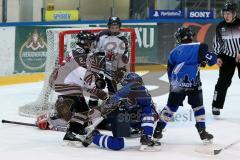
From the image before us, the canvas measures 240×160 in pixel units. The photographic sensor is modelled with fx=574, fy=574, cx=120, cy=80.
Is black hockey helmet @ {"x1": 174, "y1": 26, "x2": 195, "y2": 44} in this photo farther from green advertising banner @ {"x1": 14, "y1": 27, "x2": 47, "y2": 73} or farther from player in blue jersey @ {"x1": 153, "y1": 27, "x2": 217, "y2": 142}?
green advertising banner @ {"x1": 14, "y1": 27, "x2": 47, "y2": 73}

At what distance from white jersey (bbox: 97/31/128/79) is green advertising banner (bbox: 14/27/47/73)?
2.93 metres

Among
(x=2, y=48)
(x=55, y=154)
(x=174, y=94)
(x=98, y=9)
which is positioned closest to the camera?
(x=55, y=154)

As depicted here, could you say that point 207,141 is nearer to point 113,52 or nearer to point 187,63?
point 187,63

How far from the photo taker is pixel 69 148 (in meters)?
4.10

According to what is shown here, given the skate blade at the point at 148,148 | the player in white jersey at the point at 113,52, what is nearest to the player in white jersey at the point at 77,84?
the skate blade at the point at 148,148

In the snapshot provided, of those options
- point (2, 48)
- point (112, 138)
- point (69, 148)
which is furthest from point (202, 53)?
point (2, 48)

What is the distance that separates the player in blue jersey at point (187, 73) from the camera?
4.09m

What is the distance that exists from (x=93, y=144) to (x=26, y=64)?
4.11 meters

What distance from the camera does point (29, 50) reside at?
818 cm

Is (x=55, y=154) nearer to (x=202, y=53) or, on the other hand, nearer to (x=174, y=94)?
(x=174, y=94)

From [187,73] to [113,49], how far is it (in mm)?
1428

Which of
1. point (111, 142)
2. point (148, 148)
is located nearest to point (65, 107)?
point (111, 142)

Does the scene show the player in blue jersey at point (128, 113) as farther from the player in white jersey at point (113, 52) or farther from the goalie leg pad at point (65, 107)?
the player in white jersey at point (113, 52)

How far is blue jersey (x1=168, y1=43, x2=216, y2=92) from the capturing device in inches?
160
